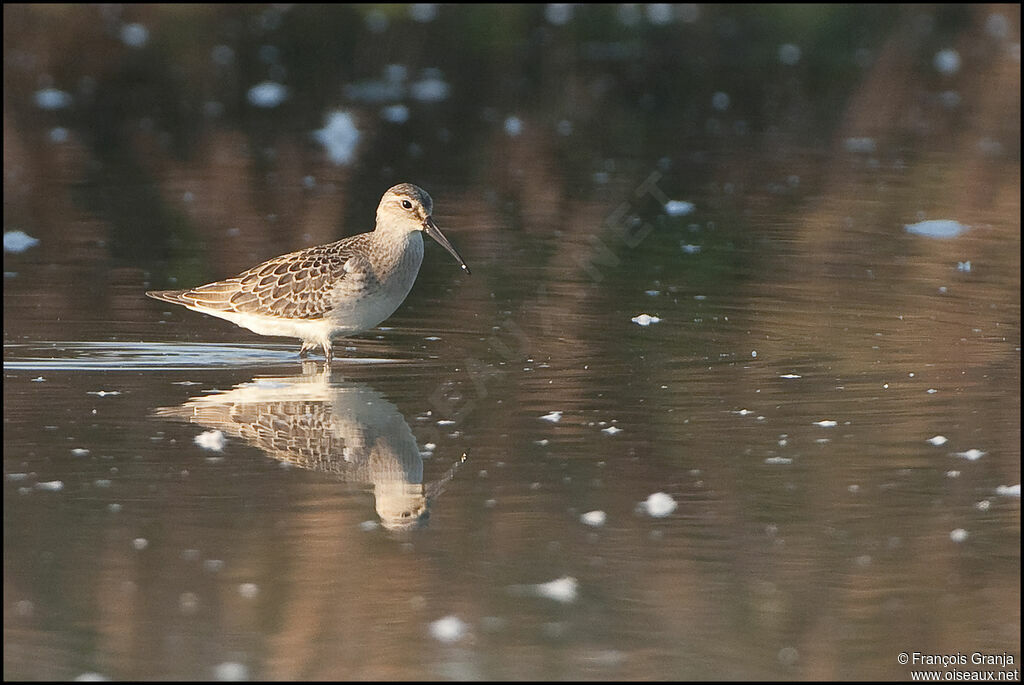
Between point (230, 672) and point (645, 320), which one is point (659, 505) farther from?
point (645, 320)

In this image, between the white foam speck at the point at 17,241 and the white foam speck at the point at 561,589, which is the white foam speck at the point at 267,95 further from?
the white foam speck at the point at 561,589

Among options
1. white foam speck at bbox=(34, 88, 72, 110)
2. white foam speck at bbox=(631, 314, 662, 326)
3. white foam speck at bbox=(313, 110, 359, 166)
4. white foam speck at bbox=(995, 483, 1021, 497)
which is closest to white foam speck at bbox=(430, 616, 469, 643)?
white foam speck at bbox=(995, 483, 1021, 497)

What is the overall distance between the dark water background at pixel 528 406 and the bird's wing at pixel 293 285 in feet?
0.72

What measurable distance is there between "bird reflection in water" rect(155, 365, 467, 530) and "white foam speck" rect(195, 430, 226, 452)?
9 centimetres

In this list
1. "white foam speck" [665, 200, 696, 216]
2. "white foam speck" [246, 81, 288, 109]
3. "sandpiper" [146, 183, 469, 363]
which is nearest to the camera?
"sandpiper" [146, 183, 469, 363]

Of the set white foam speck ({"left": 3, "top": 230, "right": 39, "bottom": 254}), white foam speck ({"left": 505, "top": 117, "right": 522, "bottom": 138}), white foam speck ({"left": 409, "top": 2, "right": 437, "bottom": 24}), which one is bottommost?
white foam speck ({"left": 3, "top": 230, "right": 39, "bottom": 254})

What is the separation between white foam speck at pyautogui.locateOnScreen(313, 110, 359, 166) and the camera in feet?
44.9

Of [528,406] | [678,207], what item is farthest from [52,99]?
[528,406]

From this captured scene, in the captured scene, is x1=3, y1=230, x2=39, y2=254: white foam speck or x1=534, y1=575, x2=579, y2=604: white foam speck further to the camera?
x1=3, y1=230, x2=39, y2=254: white foam speck

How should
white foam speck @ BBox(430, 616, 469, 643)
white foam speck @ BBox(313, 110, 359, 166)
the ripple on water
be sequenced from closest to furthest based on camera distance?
white foam speck @ BBox(430, 616, 469, 643)
the ripple on water
white foam speck @ BBox(313, 110, 359, 166)

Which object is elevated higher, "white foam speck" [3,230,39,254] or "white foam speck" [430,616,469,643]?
"white foam speck" [3,230,39,254]

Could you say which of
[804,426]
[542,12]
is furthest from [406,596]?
[542,12]

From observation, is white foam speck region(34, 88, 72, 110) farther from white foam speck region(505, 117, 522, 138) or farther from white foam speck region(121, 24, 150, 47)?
white foam speck region(505, 117, 522, 138)

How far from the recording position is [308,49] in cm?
2055
